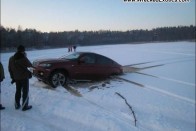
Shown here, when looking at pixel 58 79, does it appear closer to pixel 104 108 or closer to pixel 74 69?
pixel 74 69

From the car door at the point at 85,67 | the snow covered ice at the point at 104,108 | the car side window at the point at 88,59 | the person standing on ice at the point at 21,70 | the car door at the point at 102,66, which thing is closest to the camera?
the snow covered ice at the point at 104,108

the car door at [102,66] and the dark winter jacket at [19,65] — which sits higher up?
the dark winter jacket at [19,65]

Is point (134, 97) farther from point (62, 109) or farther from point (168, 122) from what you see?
point (62, 109)

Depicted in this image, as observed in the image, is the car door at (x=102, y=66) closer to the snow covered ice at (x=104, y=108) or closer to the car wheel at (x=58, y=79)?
the snow covered ice at (x=104, y=108)

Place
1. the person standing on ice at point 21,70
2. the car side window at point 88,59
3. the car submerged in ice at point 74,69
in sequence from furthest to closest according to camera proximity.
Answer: the car side window at point 88,59, the car submerged in ice at point 74,69, the person standing on ice at point 21,70

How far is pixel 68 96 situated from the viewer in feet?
29.0

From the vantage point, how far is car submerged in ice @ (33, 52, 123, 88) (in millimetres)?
9930

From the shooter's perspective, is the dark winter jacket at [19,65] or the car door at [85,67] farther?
the car door at [85,67]

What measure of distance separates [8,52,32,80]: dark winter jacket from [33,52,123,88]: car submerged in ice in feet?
9.25

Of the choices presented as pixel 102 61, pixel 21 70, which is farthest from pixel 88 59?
pixel 21 70

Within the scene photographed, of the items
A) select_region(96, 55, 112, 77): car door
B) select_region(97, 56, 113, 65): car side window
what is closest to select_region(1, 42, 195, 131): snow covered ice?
select_region(96, 55, 112, 77): car door

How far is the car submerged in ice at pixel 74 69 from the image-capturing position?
9.93 meters

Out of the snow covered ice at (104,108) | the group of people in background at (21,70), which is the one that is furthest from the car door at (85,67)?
the group of people in background at (21,70)

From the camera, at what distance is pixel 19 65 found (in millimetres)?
6926
